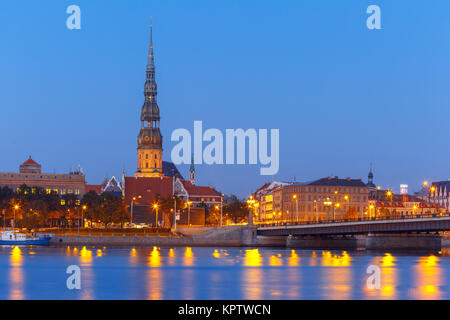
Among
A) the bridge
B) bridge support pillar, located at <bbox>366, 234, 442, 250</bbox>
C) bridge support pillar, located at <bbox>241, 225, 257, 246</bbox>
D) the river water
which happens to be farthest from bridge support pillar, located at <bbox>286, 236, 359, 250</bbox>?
the river water

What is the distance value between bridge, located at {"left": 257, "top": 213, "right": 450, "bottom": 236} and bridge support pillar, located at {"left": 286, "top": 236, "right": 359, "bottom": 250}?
3269mm

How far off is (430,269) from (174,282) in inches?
1197

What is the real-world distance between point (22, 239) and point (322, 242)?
54.6 meters

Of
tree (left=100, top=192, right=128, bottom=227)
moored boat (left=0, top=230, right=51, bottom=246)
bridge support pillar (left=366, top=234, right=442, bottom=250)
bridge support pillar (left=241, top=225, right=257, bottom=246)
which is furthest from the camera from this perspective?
tree (left=100, top=192, right=128, bottom=227)

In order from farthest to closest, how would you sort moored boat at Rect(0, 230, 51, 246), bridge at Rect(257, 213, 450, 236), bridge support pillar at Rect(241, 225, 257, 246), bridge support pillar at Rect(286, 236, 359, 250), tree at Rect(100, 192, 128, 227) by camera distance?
tree at Rect(100, 192, 128, 227) < bridge support pillar at Rect(286, 236, 359, 250) < bridge support pillar at Rect(241, 225, 257, 246) < moored boat at Rect(0, 230, 51, 246) < bridge at Rect(257, 213, 450, 236)

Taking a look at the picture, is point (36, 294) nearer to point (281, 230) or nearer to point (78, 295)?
point (78, 295)

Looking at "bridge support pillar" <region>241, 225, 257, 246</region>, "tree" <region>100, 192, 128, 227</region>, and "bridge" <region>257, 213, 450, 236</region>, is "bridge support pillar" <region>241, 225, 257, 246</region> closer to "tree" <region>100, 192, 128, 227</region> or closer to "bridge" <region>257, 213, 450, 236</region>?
"bridge" <region>257, 213, 450, 236</region>

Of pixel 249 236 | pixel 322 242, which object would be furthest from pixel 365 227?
pixel 249 236

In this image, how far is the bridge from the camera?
123375mm

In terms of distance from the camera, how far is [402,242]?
151125 mm

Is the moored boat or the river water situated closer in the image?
the river water

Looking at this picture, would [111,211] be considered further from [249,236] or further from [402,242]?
[402,242]

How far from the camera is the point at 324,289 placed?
6800 cm

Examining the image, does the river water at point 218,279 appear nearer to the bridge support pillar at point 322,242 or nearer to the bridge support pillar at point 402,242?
the bridge support pillar at point 402,242
